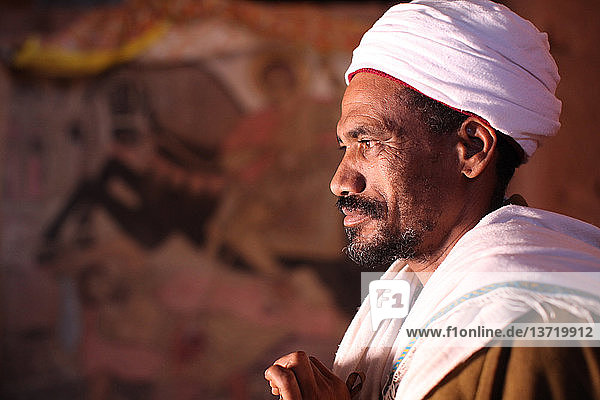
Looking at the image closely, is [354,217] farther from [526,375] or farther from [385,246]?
[526,375]

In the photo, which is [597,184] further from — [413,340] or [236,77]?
[413,340]

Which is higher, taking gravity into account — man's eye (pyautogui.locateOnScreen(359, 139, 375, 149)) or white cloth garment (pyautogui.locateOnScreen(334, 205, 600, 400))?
man's eye (pyautogui.locateOnScreen(359, 139, 375, 149))

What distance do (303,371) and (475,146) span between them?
2.21ft

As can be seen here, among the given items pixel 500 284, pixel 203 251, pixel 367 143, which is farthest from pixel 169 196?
pixel 500 284

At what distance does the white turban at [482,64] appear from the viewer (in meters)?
1.41

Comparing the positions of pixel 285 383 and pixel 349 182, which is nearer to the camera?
pixel 285 383

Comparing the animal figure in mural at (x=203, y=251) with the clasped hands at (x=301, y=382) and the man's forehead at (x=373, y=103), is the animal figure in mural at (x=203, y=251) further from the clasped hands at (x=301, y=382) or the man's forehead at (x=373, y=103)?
the clasped hands at (x=301, y=382)

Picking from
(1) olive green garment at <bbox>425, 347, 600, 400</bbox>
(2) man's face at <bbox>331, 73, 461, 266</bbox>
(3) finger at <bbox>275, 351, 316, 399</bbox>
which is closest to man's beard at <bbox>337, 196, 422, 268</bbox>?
(2) man's face at <bbox>331, 73, 461, 266</bbox>

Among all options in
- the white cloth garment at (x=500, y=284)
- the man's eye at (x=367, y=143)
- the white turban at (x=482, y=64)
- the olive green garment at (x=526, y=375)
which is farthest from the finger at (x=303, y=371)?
the white turban at (x=482, y=64)

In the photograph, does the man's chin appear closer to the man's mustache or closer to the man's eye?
the man's mustache

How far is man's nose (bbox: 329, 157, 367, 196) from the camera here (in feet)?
5.03

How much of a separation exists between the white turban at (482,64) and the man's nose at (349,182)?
10.2 inches

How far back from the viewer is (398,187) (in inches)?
58.7

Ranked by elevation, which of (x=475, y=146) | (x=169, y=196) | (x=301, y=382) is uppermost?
(x=475, y=146)
